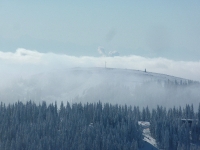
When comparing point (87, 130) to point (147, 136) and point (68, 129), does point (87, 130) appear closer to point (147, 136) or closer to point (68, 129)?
point (68, 129)

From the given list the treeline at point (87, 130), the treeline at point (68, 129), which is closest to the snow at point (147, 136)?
the treeline at point (87, 130)

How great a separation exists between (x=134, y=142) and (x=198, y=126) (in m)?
40.9

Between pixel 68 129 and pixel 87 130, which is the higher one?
pixel 68 129

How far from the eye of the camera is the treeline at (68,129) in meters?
138

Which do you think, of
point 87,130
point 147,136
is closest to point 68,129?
point 87,130

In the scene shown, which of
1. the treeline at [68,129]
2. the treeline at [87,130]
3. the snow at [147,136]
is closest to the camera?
the treeline at [68,129]

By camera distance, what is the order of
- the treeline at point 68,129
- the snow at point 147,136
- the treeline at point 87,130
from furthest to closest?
the snow at point 147,136, the treeline at point 87,130, the treeline at point 68,129

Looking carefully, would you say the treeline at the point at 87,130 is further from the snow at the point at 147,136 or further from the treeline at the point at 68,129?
the snow at the point at 147,136

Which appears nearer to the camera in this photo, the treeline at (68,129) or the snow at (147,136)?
the treeline at (68,129)

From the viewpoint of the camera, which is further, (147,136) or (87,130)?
(147,136)

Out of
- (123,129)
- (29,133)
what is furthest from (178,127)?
(29,133)

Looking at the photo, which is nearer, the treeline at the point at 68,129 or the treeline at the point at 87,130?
the treeline at the point at 68,129

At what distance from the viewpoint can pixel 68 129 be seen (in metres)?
151

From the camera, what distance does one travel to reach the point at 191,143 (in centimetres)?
16038
